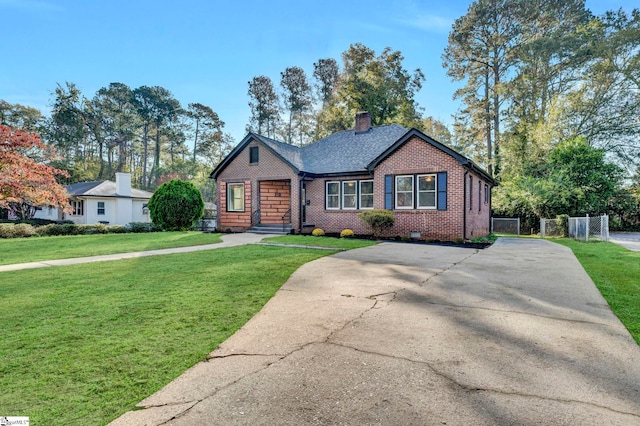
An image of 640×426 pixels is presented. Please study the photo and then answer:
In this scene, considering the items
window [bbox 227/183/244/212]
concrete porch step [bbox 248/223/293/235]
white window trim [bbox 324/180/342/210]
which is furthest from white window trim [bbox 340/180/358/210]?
window [bbox 227/183/244/212]

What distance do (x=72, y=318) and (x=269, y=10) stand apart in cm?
1489

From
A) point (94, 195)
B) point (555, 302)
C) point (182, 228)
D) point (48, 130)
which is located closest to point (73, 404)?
point (555, 302)

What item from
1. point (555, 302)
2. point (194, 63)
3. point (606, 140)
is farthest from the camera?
point (606, 140)

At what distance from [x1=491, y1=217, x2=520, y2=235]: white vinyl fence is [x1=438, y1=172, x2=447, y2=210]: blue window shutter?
1018 centimetres

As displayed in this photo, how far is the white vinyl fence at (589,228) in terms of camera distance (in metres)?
15.7

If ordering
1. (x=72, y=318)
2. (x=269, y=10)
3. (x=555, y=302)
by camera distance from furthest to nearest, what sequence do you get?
(x=269, y=10) → (x=555, y=302) → (x=72, y=318)

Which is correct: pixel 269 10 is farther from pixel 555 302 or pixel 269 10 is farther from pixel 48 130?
pixel 48 130

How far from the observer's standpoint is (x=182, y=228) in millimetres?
18922

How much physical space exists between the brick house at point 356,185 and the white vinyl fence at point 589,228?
13.3 feet

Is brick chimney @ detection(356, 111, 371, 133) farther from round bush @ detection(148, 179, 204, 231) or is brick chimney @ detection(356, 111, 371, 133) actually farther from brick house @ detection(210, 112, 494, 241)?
round bush @ detection(148, 179, 204, 231)

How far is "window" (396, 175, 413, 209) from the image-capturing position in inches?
579

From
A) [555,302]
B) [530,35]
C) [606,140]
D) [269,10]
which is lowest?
[555,302]

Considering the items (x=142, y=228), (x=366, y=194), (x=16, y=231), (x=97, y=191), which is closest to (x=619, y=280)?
(x=366, y=194)

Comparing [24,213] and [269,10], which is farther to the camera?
[24,213]
